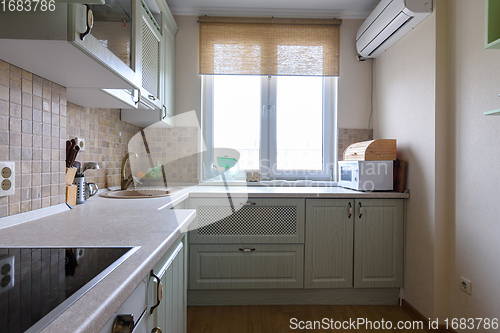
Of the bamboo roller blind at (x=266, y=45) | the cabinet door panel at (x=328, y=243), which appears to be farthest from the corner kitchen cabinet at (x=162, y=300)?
the bamboo roller blind at (x=266, y=45)

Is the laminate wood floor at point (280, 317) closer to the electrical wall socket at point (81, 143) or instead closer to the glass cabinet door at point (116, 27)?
the electrical wall socket at point (81, 143)

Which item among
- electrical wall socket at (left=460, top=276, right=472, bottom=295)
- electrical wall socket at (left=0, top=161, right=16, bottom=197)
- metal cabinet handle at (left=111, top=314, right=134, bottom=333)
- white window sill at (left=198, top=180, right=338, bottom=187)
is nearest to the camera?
metal cabinet handle at (left=111, top=314, right=134, bottom=333)

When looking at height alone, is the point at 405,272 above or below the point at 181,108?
below

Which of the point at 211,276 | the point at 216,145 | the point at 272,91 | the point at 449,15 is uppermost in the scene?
the point at 449,15

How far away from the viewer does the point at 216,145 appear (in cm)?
288

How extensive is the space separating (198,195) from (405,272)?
1.70 metres

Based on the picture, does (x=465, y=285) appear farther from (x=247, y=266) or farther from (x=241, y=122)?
(x=241, y=122)

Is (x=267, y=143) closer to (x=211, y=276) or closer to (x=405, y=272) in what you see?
(x=211, y=276)

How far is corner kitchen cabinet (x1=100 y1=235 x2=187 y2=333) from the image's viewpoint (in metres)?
0.68

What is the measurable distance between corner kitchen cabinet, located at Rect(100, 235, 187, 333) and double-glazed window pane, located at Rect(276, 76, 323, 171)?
1749mm

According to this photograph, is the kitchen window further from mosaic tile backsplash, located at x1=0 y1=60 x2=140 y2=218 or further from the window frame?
mosaic tile backsplash, located at x1=0 y1=60 x2=140 y2=218

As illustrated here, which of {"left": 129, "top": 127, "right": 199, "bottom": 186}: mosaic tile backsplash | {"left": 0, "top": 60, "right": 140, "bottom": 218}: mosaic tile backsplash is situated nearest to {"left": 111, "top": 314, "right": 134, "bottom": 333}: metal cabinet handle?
{"left": 0, "top": 60, "right": 140, "bottom": 218}: mosaic tile backsplash

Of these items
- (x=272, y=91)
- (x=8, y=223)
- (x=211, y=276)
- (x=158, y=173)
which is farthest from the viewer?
(x=272, y=91)

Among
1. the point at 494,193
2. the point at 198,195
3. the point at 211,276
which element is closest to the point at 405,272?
the point at 494,193
